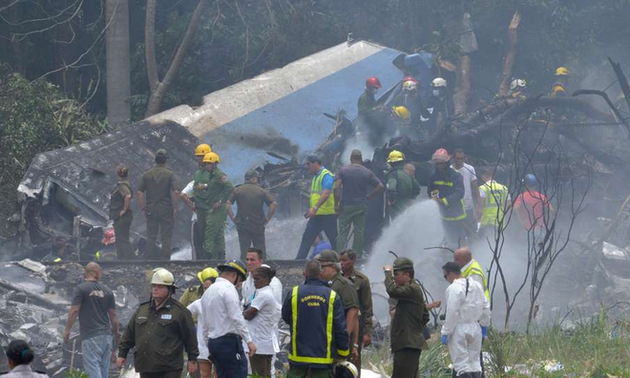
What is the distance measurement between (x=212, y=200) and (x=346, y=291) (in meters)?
5.91

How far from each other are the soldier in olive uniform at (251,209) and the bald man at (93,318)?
3822 millimetres

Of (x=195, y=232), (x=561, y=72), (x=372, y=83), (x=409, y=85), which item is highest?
(x=561, y=72)

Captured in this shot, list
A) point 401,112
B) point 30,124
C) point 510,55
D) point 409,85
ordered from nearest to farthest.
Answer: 1. point 30,124
2. point 401,112
3. point 409,85
4. point 510,55

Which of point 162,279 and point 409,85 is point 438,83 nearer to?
point 409,85

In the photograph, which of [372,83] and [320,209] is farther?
[372,83]

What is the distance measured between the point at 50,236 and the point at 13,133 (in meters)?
2.91

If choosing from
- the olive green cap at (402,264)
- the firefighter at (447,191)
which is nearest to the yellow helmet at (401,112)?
the firefighter at (447,191)

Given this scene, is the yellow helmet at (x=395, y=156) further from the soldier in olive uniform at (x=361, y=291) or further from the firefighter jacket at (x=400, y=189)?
the soldier in olive uniform at (x=361, y=291)

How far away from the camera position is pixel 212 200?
1343 cm

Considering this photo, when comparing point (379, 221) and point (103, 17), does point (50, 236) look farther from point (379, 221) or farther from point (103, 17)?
point (103, 17)

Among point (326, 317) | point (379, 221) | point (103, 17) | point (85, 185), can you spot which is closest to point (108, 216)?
point (85, 185)

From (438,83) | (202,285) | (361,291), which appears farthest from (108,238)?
(438,83)

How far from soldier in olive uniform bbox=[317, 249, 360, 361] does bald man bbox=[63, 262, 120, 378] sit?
8.83 feet

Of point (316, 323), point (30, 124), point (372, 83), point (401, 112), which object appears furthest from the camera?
point (401, 112)
